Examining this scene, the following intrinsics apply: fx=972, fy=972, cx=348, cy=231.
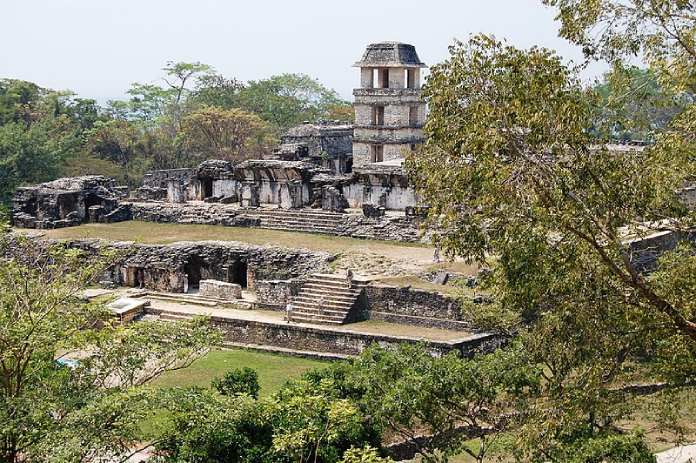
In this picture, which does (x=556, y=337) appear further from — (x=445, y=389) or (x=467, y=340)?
(x=467, y=340)

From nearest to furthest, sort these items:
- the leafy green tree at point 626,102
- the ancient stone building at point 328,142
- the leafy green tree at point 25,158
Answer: the leafy green tree at point 626,102 < the leafy green tree at point 25,158 < the ancient stone building at point 328,142

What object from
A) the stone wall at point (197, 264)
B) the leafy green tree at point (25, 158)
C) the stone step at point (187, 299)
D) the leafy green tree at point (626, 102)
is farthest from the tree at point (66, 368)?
the leafy green tree at point (25, 158)

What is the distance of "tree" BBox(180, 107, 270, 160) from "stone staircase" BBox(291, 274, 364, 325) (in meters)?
25.5

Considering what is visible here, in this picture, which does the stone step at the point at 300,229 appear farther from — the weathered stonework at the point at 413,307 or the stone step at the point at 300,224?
the weathered stonework at the point at 413,307

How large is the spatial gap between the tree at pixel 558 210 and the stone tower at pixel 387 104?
80.8 ft

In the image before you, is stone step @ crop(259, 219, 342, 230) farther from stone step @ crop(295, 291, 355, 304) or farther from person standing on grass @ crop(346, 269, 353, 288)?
stone step @ crop(295, 291, 355, 304)

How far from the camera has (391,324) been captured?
62.8ft

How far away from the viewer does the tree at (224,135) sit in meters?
45.4

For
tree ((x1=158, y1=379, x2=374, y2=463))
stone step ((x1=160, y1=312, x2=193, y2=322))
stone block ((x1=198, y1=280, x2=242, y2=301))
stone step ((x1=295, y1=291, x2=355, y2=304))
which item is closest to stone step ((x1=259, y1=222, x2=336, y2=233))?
stone block ((x1=198, y1=280, x2=242, y2=301))

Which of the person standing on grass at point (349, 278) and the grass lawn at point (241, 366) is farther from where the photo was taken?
the person standing on grass at point (349, 278)

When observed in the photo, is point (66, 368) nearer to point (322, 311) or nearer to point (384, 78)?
point (322, 311)

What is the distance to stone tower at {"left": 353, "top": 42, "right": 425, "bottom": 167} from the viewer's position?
35469 millimetres

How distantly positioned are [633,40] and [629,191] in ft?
5.95

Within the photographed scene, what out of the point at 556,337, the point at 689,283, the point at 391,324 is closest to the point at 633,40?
the point at 689,283
